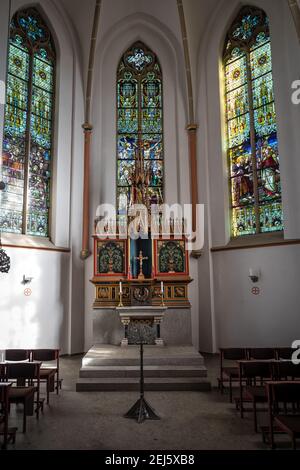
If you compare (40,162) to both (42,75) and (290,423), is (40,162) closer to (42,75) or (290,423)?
(42,75)

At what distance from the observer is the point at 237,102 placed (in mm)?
12703

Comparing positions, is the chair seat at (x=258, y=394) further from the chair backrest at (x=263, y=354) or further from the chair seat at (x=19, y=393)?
the chair seat at (x=19, y=393)

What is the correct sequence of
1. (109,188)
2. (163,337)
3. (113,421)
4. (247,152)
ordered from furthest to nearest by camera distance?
(109,188) < (247,152) < (163,337) < (113,421)

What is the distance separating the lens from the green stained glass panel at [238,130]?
1235 cm

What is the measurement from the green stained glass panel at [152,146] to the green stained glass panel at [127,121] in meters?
0.52

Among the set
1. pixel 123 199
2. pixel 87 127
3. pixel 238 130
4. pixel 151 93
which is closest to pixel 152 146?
pixel 151 93

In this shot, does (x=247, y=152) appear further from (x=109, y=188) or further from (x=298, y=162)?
(x=109, y=188)

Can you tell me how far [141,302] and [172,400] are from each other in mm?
4003

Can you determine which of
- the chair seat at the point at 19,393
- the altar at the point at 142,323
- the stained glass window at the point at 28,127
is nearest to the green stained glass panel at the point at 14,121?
the stained glass window at the point at 28,127

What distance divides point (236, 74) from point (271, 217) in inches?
197

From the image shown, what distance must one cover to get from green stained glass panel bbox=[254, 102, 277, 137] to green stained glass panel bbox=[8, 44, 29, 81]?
7389mm

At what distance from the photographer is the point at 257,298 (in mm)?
11148

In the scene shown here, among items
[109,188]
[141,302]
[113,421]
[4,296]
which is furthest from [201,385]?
[109,188]

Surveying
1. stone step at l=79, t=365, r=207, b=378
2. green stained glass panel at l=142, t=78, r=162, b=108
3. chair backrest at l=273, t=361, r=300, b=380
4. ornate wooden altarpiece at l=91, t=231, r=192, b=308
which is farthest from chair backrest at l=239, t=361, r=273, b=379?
green stained glass panel at l=142, t=78, r=162, b=108
